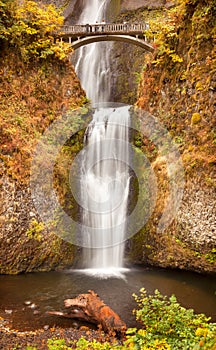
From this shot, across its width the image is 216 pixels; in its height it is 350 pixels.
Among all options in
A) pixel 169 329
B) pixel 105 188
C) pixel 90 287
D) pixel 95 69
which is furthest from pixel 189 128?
pixel 95 69

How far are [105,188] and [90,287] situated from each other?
4.06 meters

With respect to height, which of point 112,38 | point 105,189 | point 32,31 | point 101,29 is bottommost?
point 105,189

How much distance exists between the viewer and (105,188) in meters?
10.9

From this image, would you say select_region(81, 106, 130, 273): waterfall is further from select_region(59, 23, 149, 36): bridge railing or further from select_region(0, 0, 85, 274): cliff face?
select_region(59, 23, 149, 36): bridge railing

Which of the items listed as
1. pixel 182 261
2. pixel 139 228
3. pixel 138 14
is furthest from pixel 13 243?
pixel 138 14

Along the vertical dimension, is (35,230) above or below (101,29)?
below

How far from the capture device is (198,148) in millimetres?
8586

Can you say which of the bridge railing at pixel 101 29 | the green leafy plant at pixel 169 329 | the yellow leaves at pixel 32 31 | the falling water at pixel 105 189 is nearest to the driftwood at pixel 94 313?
the green leafy plant at pixel 169 329

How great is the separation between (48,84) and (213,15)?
243 inches

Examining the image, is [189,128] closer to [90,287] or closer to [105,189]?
[105,189]

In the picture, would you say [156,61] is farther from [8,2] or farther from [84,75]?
[84,75]

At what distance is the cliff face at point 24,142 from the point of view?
8.39 meters

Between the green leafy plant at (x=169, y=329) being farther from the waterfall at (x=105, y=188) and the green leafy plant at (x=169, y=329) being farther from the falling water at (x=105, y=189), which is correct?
the waterfall at (x=105, y=188)

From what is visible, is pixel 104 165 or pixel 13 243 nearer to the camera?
pixel 13 243
